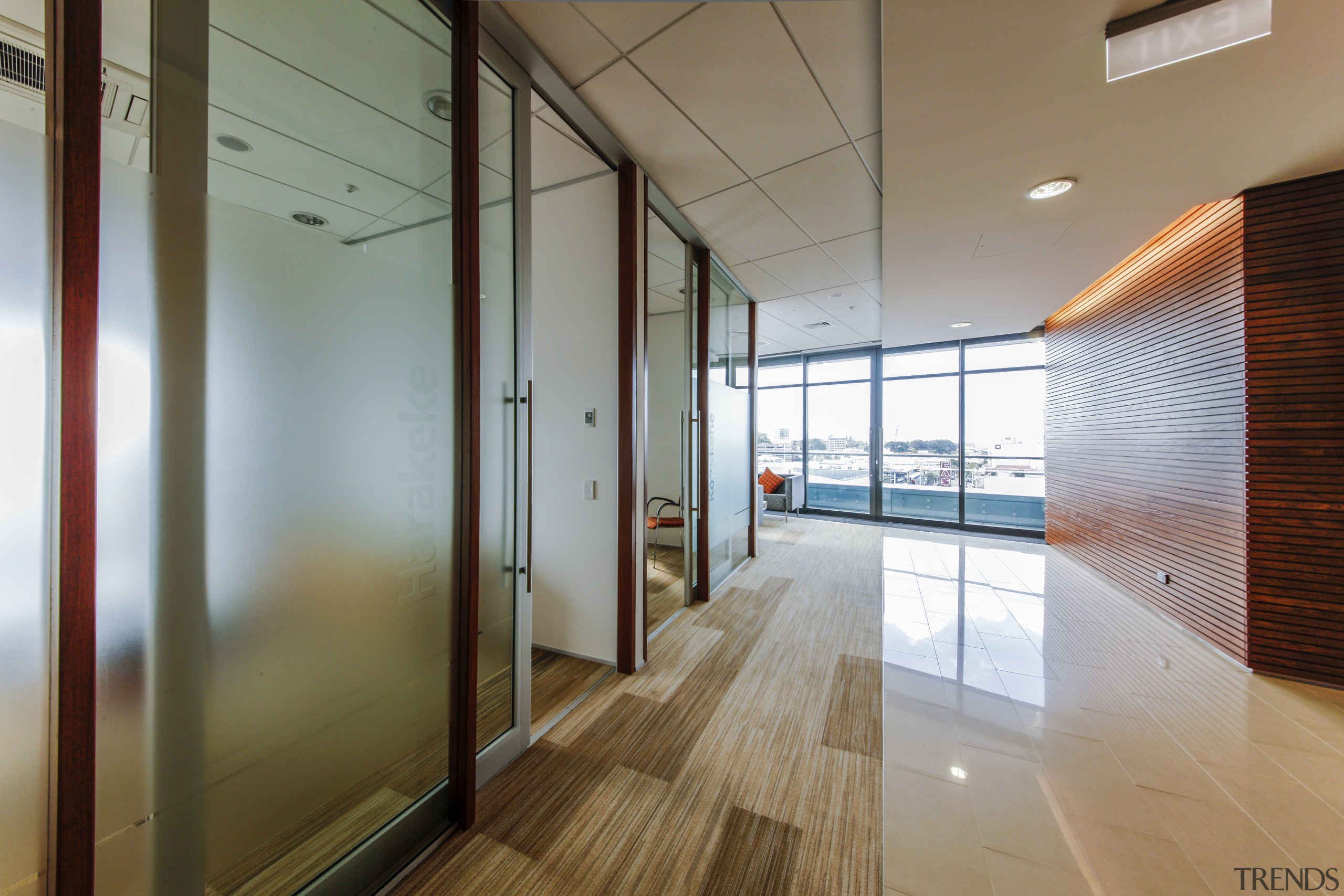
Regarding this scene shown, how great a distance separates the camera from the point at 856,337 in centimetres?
755

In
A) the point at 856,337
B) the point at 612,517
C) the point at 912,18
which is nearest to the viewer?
the point at 912,18

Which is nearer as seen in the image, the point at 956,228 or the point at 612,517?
the point at 612,517

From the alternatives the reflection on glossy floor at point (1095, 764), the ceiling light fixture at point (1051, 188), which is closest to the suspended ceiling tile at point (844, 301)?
the ceiling light fixture at point (1051, 188)

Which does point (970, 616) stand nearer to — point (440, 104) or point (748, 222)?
point (748, 222)

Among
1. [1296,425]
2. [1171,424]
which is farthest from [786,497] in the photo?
[1296,425]

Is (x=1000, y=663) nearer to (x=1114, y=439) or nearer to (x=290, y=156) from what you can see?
(x=1114, y=439)

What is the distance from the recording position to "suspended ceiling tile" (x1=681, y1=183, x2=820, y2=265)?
128 inches

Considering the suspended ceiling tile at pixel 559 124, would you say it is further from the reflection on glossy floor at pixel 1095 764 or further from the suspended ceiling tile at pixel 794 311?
the reflection on glossy floor at pixel 1095 764

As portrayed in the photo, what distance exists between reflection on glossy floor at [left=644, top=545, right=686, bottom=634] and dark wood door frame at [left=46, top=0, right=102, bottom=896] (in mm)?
2461

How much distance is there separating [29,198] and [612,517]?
8.07ft

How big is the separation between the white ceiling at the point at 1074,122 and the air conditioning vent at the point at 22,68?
2.31 metres

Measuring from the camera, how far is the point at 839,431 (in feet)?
28.5

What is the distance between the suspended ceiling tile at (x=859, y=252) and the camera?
12.7ft

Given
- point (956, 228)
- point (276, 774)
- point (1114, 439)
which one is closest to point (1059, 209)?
point (956, 228)
